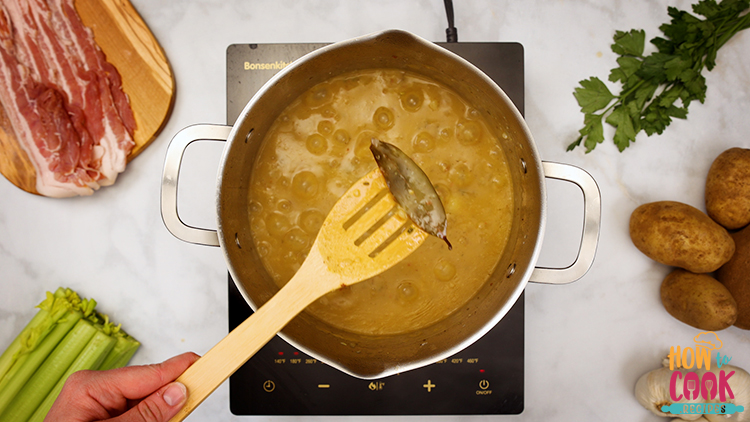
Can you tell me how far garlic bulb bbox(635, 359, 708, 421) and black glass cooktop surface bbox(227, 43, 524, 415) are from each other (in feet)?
1.09

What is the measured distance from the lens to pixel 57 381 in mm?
1123

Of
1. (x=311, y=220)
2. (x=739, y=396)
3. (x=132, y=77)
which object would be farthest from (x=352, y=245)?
(x=739, y=396)

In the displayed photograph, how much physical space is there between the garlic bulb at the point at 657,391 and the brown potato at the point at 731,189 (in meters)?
0.42

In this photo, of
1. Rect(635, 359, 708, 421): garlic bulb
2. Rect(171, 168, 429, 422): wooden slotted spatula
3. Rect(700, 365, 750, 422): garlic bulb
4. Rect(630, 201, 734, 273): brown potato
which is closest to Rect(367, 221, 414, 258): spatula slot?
Rect(171, 168, 429, 422): wooden slotted spatula

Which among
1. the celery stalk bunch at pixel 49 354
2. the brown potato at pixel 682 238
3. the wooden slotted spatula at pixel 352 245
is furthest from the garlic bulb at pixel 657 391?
the celery stalk bunch at pixel 49 354

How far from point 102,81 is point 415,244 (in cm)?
94

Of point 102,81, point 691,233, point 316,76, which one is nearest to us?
point 316,76

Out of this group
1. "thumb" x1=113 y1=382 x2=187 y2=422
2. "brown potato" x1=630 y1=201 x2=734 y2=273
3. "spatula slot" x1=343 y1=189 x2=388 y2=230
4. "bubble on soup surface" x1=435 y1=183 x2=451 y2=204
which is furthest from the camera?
"brown potato" x1=630 y1=201 x2=734 y2=273

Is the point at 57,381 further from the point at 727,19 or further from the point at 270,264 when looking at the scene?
the point at 727,19

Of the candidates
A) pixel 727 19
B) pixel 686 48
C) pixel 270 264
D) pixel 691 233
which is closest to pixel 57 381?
pixel 270 264

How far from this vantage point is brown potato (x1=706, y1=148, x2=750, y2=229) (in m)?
1.06

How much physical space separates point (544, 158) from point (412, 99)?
43cm

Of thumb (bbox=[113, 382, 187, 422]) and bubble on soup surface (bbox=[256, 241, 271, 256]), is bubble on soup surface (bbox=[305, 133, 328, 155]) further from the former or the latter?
thumb (bbox=[113, 382, 187, 422])

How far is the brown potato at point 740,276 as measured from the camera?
3.50 ft
